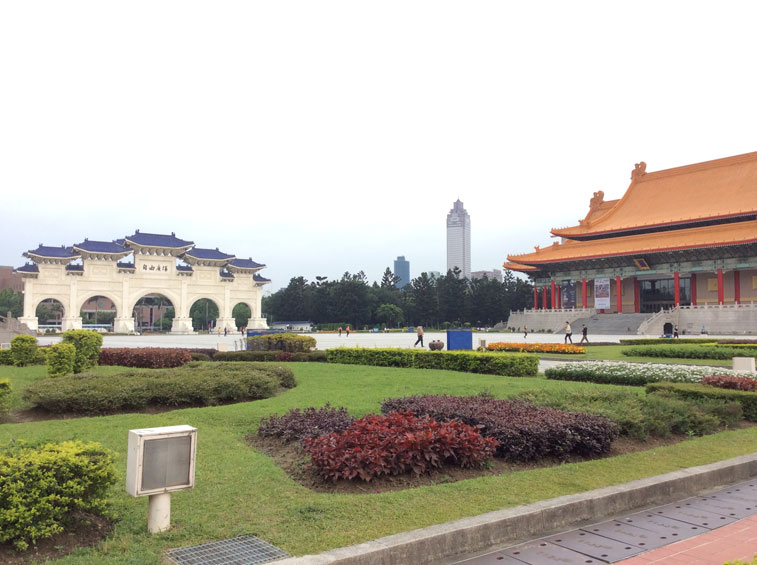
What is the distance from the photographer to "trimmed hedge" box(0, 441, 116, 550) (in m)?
3.17

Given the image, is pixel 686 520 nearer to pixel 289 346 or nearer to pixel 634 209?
pixel 289 346

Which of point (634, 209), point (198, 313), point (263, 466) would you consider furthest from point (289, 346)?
point (198, 313)

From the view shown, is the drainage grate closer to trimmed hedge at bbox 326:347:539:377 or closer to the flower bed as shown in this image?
the flower bed

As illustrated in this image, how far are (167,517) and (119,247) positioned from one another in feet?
184

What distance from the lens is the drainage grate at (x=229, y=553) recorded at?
10.4ft

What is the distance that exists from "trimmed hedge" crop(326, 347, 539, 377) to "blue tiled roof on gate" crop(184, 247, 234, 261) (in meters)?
43.7

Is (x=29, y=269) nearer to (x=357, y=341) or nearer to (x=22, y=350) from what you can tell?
(x=357, y=341)

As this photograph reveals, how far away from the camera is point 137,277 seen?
177ft

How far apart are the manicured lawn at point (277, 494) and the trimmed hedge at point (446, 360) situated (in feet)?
18.7

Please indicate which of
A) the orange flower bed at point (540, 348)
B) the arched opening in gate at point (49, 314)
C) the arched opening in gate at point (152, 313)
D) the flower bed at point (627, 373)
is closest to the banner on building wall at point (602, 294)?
the orange flower bed at point (540, 348)

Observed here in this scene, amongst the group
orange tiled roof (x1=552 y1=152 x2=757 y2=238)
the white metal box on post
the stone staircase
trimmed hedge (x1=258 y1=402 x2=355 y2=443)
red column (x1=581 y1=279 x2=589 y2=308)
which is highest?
orange tiled roof (x1=552 y1=152 x2=757 y2=238)

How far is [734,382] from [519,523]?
7.11 meters

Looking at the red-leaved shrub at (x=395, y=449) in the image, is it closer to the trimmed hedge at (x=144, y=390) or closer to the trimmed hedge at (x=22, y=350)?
the trimmed hedge at (x=144, y=390)

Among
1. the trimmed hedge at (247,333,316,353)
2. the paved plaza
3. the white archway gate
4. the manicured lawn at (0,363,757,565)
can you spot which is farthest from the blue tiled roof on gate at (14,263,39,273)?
the manicured lawn at (0,363,757,565)
